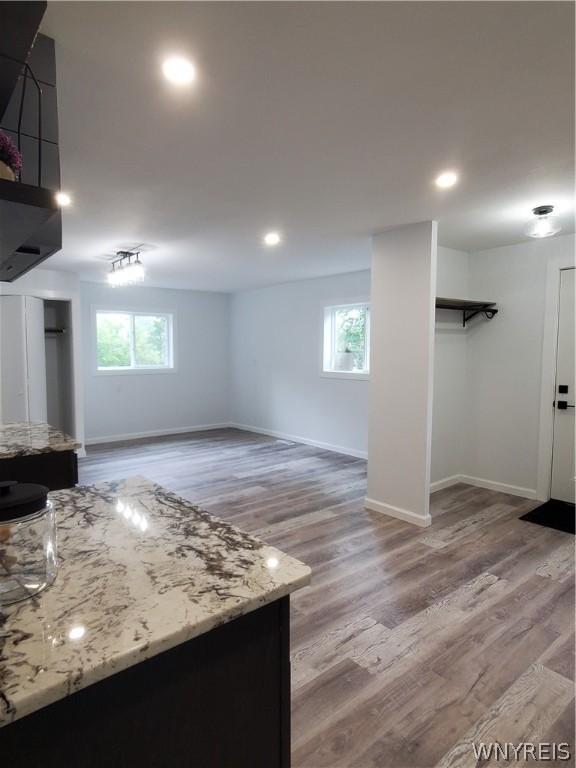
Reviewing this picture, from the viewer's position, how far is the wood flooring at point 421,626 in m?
1.67

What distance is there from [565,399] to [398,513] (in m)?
1.83

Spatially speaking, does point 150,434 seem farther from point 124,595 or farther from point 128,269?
point 124,595

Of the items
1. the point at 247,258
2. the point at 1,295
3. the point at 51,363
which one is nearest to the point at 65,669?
the point at 247,258

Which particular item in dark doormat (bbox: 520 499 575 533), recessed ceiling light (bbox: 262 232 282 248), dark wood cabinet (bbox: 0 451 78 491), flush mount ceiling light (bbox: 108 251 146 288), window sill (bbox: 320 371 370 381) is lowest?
dark doormat (bbox: 520 499 575 533)

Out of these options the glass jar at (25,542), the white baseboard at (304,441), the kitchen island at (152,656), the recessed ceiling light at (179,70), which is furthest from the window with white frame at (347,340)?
the glass jar at (25,542)

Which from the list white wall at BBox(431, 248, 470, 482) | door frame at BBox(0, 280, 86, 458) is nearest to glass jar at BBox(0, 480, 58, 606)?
white wall at BBox(431, 248, 470, 482)

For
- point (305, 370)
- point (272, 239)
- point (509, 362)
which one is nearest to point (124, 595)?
point (272, 239)

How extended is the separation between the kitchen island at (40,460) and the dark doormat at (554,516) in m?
3.50

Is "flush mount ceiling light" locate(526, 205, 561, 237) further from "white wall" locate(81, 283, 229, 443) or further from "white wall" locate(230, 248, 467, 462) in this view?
"white wall" locate(81, 283, 229, 443)

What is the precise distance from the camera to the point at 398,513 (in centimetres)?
366

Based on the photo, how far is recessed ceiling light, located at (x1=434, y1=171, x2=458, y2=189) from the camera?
2.40m

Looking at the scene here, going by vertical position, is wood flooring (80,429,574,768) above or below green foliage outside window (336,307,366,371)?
below

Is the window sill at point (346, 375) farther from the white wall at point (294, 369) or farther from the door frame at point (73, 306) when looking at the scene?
the door frame at point (73, 306)

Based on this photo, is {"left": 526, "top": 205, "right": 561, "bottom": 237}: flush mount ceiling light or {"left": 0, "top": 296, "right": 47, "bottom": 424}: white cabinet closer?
{"left": 526, "top": 205, "right": 561, "bottom": 237}: flush mount ceiling light
